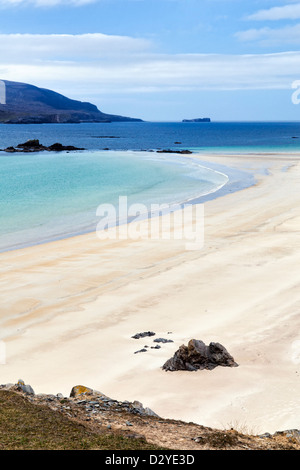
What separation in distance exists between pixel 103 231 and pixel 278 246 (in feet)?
30.2

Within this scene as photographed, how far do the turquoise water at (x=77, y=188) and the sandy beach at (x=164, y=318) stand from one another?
477cm

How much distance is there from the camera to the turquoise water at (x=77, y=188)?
99.4 feet

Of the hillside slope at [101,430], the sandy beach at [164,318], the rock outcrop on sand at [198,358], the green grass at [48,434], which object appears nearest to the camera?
the green grass at [48,434]

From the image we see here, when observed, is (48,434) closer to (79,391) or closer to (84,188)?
(79,391)

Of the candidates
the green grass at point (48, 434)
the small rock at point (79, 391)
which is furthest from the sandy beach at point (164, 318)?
the green grass at point (48, 434)

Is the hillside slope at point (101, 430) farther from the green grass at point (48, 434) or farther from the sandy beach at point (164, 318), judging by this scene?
the sandy beach at point (164, 318)

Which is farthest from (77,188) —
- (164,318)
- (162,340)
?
(162,340)

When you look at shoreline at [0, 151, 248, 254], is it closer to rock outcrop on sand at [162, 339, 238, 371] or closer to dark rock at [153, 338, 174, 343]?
dark rock at [153, 338, 174, 343]

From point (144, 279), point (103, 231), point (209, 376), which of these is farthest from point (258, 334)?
point (103, 231)

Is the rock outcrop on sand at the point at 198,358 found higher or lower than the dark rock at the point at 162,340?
higher

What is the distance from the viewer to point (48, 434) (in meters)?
7.82

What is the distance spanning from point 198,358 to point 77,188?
1418 inches

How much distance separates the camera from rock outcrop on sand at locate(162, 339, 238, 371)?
11.2 m
